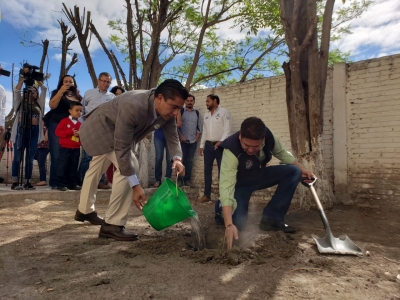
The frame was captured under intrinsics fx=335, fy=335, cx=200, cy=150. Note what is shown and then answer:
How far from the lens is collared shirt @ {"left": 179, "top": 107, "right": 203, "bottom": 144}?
6.26 meters

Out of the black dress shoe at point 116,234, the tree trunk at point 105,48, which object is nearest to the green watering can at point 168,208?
the black dress shoe at point 116,234

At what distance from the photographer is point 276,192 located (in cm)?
342

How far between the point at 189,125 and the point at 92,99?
6.05 feet

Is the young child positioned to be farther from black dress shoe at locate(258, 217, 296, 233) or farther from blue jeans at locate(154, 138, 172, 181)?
black dress shoe at locate(258, 217, 296, 233)

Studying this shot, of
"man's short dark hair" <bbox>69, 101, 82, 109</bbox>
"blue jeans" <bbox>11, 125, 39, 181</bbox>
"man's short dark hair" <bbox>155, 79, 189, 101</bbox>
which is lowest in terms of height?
"blue jeans" <bbox>11, 125, 39, 181</bbox>

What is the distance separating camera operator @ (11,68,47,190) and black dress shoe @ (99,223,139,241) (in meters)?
2.57

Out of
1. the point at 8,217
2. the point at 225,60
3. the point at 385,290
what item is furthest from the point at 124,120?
the point at 225,60

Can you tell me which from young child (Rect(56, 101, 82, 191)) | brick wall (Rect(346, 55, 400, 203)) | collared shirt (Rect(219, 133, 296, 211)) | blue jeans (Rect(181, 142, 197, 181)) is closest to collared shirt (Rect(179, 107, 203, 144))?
blue jeans (Rect(181, 142, 197, 181))

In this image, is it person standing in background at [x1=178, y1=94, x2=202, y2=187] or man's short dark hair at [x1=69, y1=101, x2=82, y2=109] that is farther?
person standing in background at [x1=178, y1=94, x2=202, y2=187]

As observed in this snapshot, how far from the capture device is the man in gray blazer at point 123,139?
256 cm

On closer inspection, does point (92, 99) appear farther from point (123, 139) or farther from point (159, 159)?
point (123, 139)

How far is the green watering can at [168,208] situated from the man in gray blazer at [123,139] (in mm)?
116

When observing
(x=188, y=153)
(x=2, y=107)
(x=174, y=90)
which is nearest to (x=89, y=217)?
(x=174, y=90)

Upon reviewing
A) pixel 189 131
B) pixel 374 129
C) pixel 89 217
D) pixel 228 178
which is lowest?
pixel 89 217
